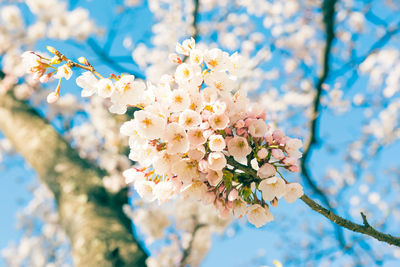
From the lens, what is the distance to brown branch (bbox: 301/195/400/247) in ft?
3.36

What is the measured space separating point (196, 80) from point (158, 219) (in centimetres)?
397

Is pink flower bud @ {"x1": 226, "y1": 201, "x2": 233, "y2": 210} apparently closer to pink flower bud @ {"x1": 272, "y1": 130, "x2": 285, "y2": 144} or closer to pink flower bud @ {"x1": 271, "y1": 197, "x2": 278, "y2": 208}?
pink flower bud @ {"x1": 271, "y1": 197, "x2": 278, "y2": 208}

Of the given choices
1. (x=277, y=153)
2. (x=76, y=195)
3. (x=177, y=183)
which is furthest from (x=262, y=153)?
(x=76, y=195)

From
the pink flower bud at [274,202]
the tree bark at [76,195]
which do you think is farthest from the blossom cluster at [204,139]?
the tree bark at [76,195]

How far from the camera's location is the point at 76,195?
9.96 feet

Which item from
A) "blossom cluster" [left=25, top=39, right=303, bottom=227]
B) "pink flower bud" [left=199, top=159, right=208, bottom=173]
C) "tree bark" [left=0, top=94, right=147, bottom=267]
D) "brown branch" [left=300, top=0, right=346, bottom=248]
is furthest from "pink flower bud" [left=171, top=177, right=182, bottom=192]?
"brown branch" [left=300, top=0, right=346, bottom=248]

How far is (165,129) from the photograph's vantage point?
0.93 metres

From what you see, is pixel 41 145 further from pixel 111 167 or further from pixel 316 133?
pixel 316 133

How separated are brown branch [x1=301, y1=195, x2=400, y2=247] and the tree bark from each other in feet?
5.62

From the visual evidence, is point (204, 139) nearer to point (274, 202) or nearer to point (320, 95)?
point (274, 202)

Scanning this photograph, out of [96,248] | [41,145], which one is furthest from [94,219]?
[41,145]

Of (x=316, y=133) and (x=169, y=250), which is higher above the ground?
(x=316, y=133)

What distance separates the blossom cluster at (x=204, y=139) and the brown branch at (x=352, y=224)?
0.07 meters

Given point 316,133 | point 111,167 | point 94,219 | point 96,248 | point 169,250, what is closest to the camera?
point 96,248
